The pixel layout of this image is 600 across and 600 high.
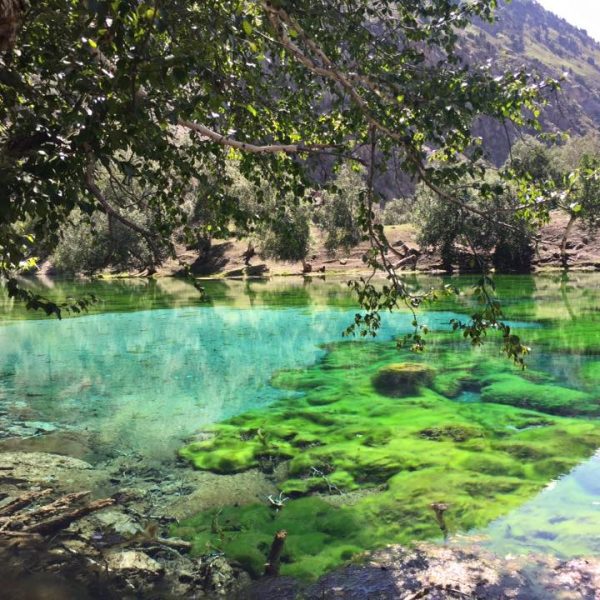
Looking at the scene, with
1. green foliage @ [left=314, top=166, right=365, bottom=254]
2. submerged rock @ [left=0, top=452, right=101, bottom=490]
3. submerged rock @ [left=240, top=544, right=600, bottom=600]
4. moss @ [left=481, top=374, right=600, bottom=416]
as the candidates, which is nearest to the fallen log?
submerged rock @ [left=0, top=452, right=101, bottom=490]

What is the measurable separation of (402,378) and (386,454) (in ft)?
16.1

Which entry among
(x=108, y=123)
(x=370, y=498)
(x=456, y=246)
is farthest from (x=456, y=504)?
(x=456, y=246)

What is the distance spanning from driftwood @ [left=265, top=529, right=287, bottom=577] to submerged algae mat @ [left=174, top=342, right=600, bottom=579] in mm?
85

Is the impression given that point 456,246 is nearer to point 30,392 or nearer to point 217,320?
→ point 217,320

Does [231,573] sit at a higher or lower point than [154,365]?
higher

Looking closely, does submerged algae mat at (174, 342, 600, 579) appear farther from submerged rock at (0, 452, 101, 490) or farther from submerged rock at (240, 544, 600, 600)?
submerged rock at (0, 452, 101, 490)

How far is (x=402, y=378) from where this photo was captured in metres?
13.1

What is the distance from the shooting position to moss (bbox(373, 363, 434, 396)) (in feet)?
40.3

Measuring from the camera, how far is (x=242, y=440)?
9.30 m

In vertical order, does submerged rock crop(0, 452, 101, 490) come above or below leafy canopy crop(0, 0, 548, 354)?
below

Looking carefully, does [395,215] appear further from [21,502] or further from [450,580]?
[450,580]

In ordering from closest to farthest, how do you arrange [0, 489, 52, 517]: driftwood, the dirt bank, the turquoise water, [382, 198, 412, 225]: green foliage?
[0, 489, 52, 517]: driftwood → the turquoise water → the dirt bank → [382, 198, 412, 225]: green foliage

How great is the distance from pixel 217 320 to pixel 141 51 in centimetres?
2157

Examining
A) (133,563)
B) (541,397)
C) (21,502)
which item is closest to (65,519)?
(21,502)
